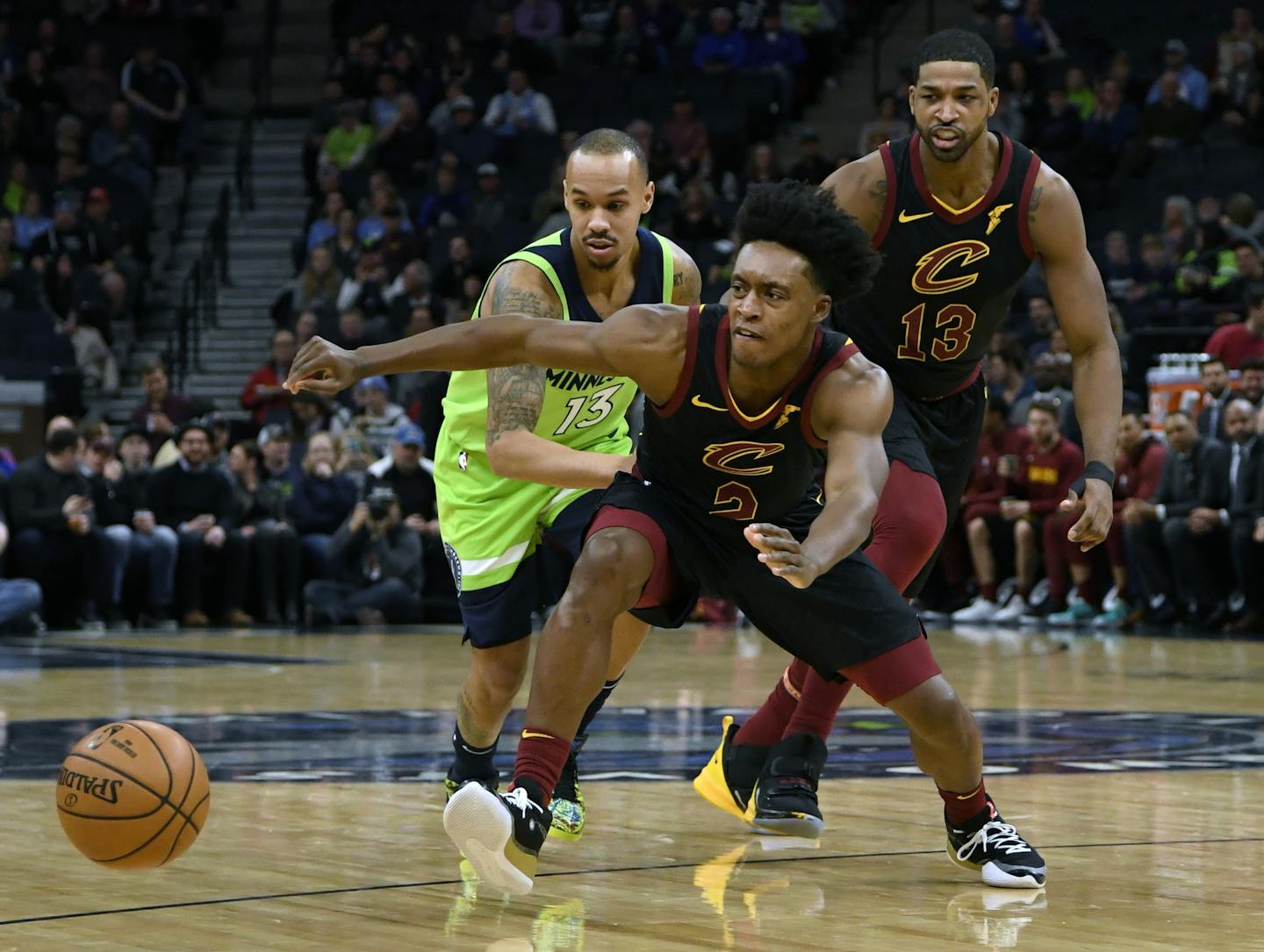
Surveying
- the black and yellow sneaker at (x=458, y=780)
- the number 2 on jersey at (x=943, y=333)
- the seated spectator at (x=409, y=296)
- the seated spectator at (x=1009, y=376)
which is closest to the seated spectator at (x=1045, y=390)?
the seated spectator at (x=1009, y=376)

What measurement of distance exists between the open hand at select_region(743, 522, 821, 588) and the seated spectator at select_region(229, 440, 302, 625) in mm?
11779

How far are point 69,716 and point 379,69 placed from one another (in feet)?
49.5

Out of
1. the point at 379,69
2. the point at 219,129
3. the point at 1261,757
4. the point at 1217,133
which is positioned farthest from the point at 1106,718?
the point at 219,129

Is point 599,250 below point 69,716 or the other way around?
the other way around

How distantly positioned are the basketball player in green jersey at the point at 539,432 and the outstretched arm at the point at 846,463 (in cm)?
98

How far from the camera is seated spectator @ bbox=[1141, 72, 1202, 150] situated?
701 inches

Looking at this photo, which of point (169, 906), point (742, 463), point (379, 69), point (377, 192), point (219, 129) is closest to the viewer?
point (169, 906)

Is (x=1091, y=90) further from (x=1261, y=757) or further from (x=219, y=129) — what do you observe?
(x=1261, y=757)

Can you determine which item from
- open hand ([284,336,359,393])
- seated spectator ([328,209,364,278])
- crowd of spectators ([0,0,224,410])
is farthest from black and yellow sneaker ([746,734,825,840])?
seated spectator ([328,209,364,278])

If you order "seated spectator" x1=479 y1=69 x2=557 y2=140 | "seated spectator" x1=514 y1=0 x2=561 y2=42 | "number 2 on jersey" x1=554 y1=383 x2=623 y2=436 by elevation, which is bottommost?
"number 2 on jersey" x1=554 y1=383 x2=623 y2=436

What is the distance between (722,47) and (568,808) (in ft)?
55.3

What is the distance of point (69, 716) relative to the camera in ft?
28.0

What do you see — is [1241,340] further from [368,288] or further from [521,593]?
[521,593]

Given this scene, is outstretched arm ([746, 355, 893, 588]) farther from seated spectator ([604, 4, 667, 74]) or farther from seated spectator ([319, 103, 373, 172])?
seated spectator ([319, 103, 373, 172])
